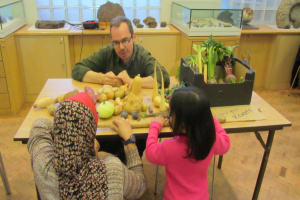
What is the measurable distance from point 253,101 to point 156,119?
77cm

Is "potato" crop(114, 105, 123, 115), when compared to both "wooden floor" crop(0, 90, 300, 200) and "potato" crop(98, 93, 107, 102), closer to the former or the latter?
"potato" crop(98, 93, 107, 102)

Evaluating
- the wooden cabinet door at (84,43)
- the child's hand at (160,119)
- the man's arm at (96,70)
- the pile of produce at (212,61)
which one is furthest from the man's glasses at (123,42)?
the wooden cabinet door at (84,43)

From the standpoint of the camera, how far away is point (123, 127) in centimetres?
154

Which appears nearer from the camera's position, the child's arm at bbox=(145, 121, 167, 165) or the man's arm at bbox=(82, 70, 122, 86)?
the child's arm at bbox=(145, 121, 167, 165)

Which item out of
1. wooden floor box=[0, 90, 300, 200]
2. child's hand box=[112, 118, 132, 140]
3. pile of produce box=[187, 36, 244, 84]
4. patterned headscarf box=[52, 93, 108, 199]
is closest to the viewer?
patterned headscarf box=[52, 93, 108, 199]

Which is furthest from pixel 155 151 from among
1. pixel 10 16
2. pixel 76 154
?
pixel 10 16

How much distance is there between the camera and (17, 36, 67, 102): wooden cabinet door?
3480 mm

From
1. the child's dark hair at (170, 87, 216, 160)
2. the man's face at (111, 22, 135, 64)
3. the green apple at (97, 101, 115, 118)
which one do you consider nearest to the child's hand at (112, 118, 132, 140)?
the green apple at (97, 101, 115, 118)

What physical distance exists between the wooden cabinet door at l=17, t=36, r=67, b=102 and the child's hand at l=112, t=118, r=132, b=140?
7.58 feet

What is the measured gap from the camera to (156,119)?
5.35 ft

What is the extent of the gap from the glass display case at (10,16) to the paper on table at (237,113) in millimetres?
2567

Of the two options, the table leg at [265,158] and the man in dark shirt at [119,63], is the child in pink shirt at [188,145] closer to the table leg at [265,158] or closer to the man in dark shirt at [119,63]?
the table leg at [265,158]

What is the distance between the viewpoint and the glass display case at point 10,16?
126 inches

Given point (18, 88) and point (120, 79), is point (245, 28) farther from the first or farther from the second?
point (18, 88)
